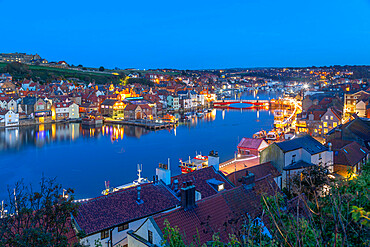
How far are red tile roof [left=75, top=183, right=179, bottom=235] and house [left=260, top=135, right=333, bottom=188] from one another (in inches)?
112

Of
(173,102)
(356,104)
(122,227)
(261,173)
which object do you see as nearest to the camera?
(122,227)

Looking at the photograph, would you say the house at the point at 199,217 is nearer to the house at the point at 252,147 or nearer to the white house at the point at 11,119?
the house at the point at 252,147

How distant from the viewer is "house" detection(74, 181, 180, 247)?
457cm

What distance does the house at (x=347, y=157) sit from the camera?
8.33 m

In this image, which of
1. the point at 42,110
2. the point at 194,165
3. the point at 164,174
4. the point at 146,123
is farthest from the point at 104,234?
the point at 42,110

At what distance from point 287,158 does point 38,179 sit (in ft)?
29.1

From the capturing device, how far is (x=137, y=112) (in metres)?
28.5

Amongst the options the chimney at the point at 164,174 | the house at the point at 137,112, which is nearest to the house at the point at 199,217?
the chimney at the point at 164,174

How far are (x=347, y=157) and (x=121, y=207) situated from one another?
19.3 feet

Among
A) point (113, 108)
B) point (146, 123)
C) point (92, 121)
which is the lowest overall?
point (146, 123)

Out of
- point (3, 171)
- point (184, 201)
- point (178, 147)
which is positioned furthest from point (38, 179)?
point (184, 201)

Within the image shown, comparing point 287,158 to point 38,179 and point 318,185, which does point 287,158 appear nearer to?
point 318,185

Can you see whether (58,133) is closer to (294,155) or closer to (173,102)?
(173,102)

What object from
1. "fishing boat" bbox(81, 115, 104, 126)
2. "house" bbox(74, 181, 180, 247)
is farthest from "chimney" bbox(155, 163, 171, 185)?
"fishing boat" bbox(81, 115, 104, 126)
